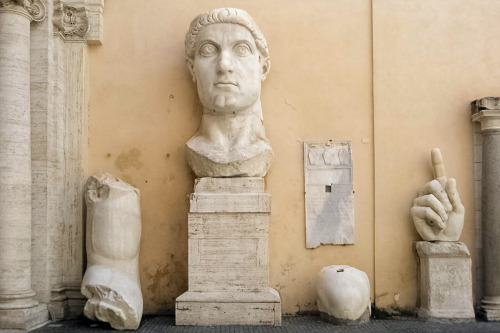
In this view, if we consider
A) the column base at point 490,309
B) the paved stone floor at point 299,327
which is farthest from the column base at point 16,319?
the column base at point 490,309

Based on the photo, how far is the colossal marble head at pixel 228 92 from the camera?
5.66 meters

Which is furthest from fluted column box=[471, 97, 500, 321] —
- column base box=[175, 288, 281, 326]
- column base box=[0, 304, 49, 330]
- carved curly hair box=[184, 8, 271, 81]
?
column base box=[0, 304, 49, 330]

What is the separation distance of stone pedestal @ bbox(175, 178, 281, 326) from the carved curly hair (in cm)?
148

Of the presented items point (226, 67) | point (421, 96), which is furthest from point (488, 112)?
point (226, 67)

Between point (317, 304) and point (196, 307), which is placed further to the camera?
point (317, 304)

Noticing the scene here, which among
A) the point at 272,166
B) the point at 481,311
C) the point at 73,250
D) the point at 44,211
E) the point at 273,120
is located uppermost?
the point at 273,120

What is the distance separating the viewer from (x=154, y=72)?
627 centimetres

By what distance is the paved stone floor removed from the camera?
17.1 ft

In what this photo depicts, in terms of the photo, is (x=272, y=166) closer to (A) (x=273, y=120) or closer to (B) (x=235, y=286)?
(A) (x=273, y=120)

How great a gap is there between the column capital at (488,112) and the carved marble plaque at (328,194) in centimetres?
137

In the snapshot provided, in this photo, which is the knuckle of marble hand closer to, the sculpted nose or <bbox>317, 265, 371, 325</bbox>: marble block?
<bbox>317, 265, 371, 325</bbox>: marble block

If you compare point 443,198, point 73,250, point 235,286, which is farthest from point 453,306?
point 73,250

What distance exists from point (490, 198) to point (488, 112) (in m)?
0.88

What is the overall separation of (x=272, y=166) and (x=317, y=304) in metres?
1.49
